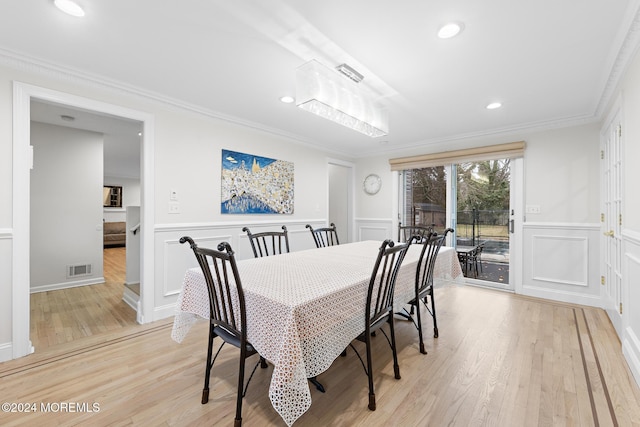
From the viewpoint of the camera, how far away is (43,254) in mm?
3934

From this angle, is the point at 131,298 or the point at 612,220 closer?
the point at 612,220

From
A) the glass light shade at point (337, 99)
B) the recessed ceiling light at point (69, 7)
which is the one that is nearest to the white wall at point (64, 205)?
the recessed ceiling light at point (69, 7)

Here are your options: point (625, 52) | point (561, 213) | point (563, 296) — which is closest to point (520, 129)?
point (561, 213)

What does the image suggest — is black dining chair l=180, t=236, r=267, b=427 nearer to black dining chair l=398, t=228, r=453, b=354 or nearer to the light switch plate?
black dining chair l=398, t=228, r=453, b=354

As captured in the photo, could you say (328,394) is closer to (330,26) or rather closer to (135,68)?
(330,26)

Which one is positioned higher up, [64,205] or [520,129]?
[520,129]

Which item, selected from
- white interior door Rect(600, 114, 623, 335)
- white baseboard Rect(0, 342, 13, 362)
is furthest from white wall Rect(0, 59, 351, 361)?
white interior door Rect(600, 114, 623, 335)

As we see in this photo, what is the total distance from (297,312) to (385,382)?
1058mm

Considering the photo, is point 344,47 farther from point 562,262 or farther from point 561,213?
point 562,262

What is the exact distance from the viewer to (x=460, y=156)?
4.18 m

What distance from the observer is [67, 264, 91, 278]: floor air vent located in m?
4.14

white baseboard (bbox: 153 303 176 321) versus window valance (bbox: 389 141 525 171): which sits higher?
window valance (bbox: 389 141 525 171)

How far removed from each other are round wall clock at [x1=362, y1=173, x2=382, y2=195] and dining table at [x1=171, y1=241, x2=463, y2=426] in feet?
10.4

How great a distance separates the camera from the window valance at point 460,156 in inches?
148
